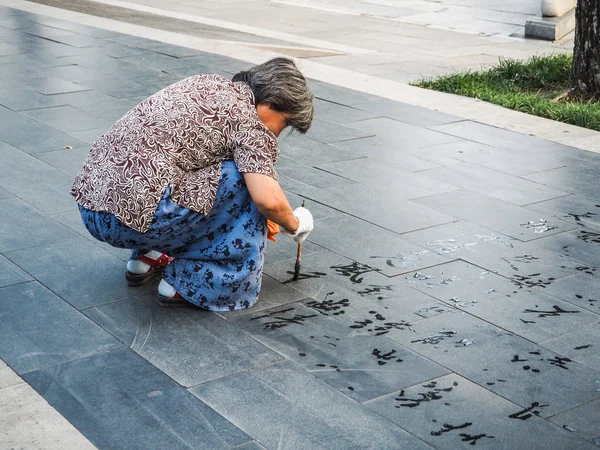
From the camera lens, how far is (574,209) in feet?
17.7

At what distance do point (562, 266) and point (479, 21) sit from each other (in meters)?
10.0

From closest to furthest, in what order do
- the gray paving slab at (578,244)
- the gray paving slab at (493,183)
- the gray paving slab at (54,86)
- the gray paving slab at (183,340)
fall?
the gray paving slab at (183,340) < the gray paving slab at (578,244) < the gray paving slab at (493,183) < the gray paving slab at (54,86)

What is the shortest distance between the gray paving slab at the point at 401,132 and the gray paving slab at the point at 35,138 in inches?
88.2

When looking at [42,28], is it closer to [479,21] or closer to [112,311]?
[479,21]

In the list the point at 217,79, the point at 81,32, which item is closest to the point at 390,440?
the point at 217,79

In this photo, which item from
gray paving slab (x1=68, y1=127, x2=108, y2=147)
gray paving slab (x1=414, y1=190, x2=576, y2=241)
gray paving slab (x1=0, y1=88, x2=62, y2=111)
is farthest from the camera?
gray paving slab (x1=0, y1=88, x2=62, y2=111)

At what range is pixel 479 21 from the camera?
45.5 ft

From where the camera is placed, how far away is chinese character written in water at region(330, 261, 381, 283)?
14.1 ft

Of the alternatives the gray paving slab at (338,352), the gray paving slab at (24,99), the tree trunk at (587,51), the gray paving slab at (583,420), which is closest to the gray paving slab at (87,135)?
the gray paving slab at (24,99)

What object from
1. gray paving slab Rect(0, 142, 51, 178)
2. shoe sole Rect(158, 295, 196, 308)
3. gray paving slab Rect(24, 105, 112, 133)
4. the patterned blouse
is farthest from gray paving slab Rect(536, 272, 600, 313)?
→ gray paving slab Rect(24, 105, 112, 133)

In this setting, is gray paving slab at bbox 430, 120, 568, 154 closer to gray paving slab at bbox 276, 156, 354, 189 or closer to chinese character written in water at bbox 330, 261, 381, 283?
gray paving slab at bbox 276, 156, 354, 189

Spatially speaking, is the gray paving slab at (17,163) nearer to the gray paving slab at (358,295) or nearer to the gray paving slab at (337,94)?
the gray paving slab at (358,295)

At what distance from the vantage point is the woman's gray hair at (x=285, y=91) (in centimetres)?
372

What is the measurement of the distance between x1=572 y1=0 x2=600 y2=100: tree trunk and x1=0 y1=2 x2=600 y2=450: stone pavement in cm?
191
